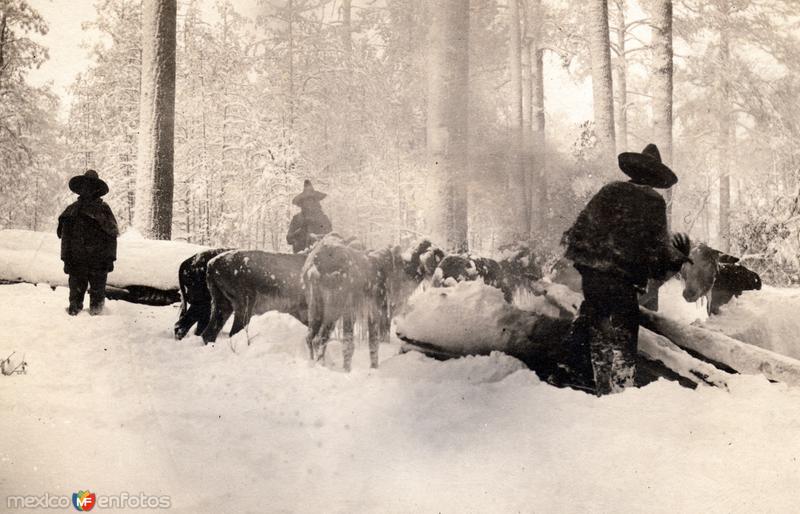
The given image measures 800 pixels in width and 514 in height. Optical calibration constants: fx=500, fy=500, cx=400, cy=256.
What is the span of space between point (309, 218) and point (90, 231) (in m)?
1.60

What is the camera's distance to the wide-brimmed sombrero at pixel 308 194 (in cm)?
406

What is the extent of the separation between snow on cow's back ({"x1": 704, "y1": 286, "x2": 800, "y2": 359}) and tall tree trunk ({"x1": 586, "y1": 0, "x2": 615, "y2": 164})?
5.57ft

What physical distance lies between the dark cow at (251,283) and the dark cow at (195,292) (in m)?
0.05

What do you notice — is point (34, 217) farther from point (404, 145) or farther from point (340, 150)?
point (404, 145)

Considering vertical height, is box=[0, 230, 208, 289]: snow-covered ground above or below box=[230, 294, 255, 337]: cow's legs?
above

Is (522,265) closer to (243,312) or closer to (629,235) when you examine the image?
Result: (629,235)

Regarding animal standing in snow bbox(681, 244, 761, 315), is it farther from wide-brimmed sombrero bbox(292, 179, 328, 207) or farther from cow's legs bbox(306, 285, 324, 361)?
wide-brimmed sombrero bbox(292, 179, 328, 207)

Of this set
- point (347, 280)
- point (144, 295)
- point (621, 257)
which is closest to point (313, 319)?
point (347, 280)

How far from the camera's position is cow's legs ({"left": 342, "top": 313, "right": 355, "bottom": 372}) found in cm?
338

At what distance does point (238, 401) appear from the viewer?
281cm

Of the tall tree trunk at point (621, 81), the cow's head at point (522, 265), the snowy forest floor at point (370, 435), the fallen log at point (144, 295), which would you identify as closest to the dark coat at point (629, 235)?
the snowy forest floor at point (370, 435)

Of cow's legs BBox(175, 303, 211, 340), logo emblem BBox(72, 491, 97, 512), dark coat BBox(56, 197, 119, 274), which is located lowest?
logo emblem BBox(72, 491, 97, 512)

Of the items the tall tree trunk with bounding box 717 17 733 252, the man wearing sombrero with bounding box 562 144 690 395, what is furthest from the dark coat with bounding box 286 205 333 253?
the tall tree trunk with bounding box 717 17 733 252

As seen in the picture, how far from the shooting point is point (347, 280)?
3695 millimetres
